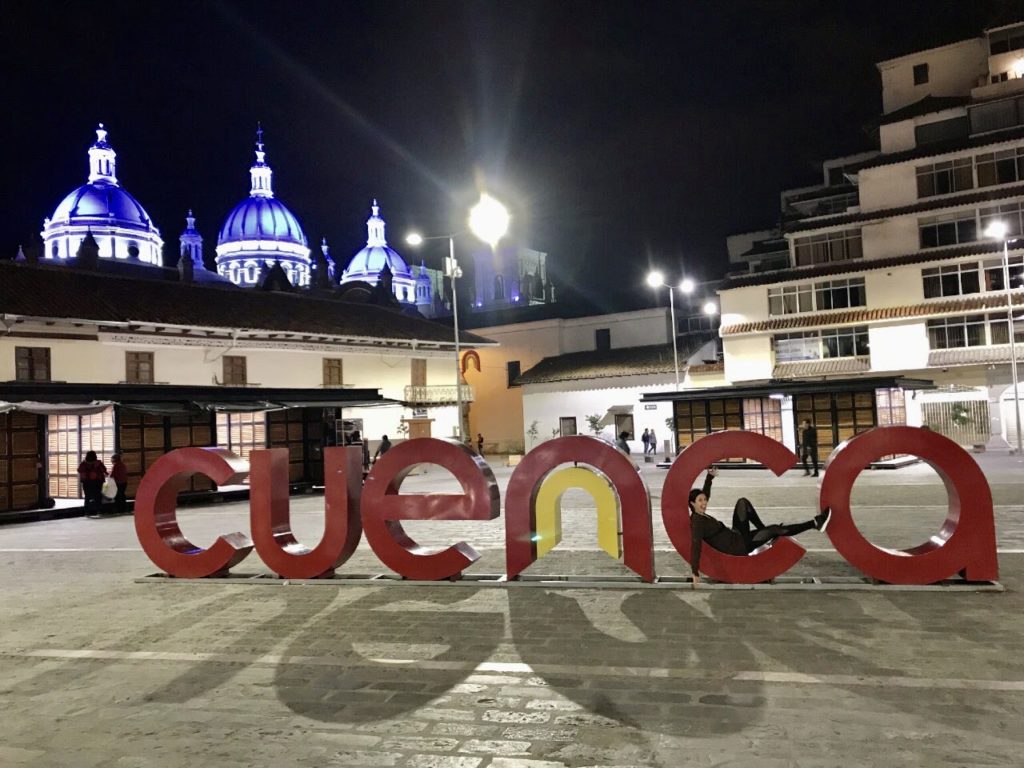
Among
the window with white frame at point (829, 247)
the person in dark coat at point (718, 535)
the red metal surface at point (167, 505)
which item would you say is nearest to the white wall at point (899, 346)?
the window with white frame at point (829, 247)

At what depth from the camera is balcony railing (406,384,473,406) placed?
43.8 m

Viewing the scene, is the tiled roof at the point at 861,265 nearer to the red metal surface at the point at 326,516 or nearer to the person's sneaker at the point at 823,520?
the person's sneaker at the point at 823,520

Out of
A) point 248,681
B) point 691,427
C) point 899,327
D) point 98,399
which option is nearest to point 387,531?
point 248,681

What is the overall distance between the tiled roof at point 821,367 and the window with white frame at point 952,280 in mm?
4543

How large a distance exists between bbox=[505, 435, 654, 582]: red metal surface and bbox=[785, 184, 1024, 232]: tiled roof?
35325 millimetres

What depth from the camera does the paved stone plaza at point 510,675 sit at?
16.9ft

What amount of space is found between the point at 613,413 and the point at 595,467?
124 ft

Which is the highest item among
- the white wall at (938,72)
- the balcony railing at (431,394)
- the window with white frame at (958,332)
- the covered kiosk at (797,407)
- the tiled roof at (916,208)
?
the white wall at (938,72)

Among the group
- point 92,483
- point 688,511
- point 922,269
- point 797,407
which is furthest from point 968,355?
point 92,483

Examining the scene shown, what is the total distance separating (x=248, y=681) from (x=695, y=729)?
3.77 m

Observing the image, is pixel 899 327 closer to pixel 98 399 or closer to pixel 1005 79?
pixel 1005 79

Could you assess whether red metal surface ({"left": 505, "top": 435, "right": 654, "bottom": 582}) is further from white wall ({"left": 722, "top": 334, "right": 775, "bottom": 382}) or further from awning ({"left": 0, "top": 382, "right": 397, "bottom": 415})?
white wall ({"left": 722, "top": 334, "right": 775, "bottom": 382})

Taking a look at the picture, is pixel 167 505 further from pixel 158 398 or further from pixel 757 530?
pixel 158 398

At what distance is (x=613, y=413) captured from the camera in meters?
47.6
